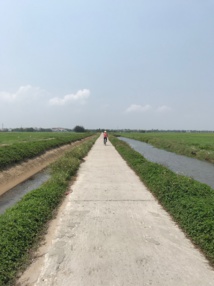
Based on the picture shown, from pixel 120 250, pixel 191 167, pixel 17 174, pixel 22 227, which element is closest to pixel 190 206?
pixel 120 250

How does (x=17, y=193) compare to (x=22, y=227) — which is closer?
(x=22, y=227)

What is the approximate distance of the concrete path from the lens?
13.0ft

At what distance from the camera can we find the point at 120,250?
4.86m

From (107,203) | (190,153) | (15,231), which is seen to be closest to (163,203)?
(107,203)

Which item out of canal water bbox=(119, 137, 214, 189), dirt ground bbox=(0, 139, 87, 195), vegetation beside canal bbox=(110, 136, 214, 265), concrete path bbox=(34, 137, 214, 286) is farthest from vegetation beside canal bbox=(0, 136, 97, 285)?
canal water bbox=(119, 137, 214, 189)

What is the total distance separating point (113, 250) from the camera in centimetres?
486

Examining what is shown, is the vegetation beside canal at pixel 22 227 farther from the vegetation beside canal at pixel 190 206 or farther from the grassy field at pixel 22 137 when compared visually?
the grassy field at pixel 22 137

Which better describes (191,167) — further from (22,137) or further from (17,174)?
(22,137)

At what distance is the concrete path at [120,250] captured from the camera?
3.97 metres

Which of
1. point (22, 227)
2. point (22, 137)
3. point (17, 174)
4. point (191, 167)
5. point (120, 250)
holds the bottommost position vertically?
point (22, 137)

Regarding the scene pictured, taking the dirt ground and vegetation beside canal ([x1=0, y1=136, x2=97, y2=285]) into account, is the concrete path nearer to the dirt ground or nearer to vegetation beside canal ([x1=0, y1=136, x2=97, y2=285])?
vegetation beside canal ([x1=0, y1=136, x2=97, y2=285])

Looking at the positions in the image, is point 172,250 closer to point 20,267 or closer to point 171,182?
point 20,267

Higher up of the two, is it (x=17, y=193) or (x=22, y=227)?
(x=22, y=227)

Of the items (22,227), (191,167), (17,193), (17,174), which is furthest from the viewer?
(191,167)
